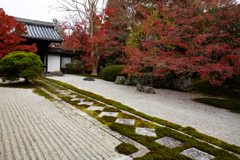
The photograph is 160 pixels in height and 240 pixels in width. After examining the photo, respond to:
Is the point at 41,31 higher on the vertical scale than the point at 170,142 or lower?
higher

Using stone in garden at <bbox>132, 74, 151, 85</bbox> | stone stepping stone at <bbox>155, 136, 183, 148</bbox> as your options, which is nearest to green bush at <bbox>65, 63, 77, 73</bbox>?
stone in garden at <bbox>132, 74, 151, 85</bbox>

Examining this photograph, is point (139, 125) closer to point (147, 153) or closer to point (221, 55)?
point (147, 153)

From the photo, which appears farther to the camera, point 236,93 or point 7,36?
point 7,36

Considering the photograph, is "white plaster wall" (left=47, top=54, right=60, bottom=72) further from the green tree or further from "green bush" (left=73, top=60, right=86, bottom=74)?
the green tree

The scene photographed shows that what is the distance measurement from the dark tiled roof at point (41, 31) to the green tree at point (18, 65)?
4427mm

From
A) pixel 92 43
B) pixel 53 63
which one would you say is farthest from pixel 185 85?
pixel 53 63

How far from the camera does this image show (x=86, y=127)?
104 inches

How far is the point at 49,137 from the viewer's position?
2.26 m

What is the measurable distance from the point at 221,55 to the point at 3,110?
6.63 metres

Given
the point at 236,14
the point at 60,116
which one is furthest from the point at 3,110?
the point at 236,14

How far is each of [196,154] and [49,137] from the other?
6.73ft

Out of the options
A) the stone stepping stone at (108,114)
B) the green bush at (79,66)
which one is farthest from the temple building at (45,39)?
the stone stepping stone at (108,114)

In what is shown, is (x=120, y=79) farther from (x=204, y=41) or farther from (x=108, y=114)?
(x=108, y=114)

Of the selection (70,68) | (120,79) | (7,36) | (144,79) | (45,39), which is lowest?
(120,79)
